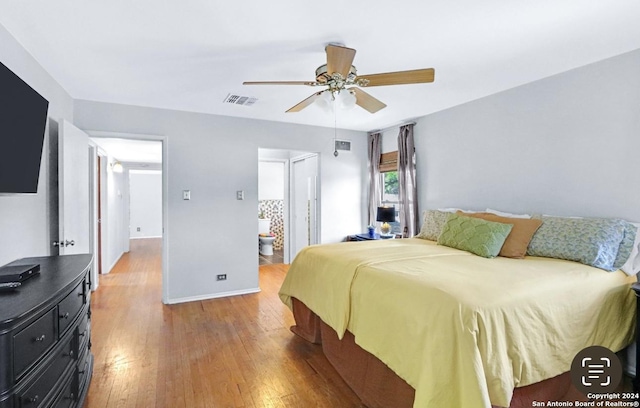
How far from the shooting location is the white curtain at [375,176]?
199 inches

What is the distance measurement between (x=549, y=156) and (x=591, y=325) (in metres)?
1.61

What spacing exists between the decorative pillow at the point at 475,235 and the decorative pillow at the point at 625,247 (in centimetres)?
71

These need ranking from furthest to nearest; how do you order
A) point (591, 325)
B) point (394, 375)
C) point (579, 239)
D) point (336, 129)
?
point (336, 129)
point (579, 239)
point (591, 325)
point (394, 375)

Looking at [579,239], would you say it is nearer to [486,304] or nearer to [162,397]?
[486,304]

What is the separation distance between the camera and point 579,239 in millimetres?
2385

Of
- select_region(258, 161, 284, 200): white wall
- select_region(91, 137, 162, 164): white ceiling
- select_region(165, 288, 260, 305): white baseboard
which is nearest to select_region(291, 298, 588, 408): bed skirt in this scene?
select_region(165, 288, 260, 305): white baseboard

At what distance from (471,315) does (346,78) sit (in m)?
1.73

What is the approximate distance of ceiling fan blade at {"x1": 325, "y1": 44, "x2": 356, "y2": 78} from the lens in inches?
75.6

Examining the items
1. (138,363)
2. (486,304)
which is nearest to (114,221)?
(138,363)

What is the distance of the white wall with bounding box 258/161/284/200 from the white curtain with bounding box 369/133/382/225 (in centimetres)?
277

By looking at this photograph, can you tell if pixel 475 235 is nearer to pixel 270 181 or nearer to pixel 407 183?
pixel 407 183

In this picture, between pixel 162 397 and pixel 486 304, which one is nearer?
pixel 486 304

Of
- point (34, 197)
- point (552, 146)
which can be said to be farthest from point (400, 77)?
point (34, 197)

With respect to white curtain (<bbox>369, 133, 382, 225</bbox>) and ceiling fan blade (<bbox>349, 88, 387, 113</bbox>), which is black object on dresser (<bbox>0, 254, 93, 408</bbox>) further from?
white curtain (<bbox>369, 133, 382, 225</bbox>)
